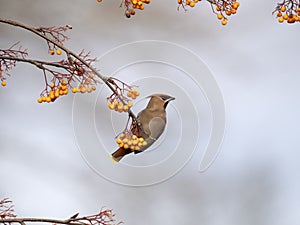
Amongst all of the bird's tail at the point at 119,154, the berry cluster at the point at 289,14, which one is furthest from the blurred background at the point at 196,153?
the berry cluster at the point at 289,14

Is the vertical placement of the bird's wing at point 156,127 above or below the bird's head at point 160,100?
below

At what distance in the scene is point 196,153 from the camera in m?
1.24

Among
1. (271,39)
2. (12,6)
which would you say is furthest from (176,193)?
(12,6)

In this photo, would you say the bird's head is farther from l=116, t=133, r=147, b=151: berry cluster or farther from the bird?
l=116, t=133, r=147, b=151: berry cluster

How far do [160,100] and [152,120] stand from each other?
0.19 feet

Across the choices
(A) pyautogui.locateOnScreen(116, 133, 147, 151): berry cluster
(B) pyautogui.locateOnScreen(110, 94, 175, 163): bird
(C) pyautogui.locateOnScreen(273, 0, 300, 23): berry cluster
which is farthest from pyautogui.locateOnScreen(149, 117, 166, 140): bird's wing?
(C) pyautogui.locateOnScreen(273, 0, 300, 23): berry cluster

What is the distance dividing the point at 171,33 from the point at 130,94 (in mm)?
417

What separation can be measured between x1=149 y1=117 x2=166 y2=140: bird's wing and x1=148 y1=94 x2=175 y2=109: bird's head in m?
0.04

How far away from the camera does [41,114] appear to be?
4.04ft

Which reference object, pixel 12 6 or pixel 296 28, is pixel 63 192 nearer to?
pixel 12 6

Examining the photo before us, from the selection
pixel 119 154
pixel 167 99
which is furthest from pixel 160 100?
pixel 119 154

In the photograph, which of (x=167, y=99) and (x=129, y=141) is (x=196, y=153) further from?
(x=129, y=141)

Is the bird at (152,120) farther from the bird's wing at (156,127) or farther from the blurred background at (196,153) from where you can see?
the blurred background at (196,153)

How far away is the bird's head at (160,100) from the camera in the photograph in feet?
3.62
